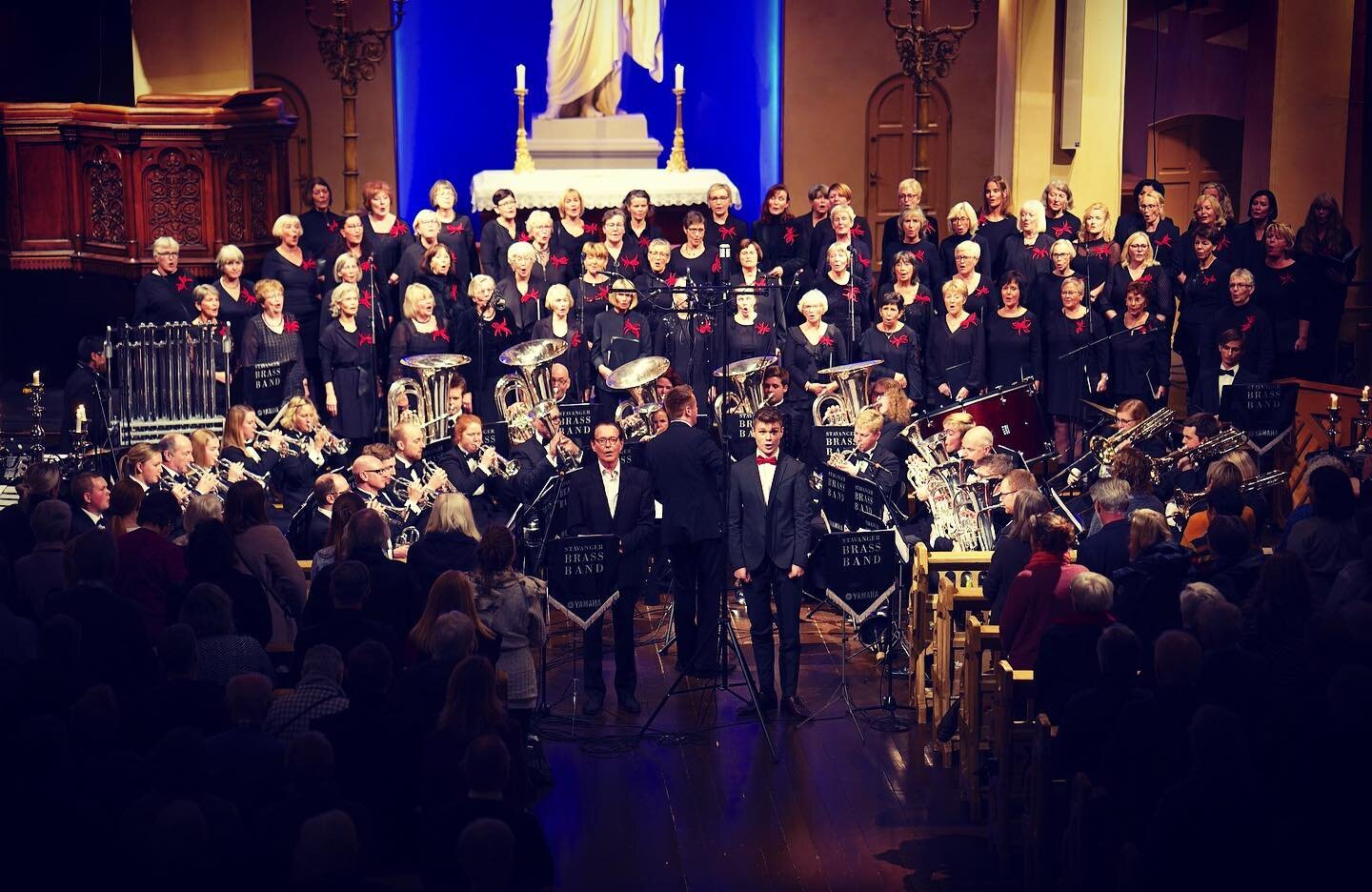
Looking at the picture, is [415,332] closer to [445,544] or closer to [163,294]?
[163,294]

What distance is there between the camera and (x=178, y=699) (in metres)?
5.27

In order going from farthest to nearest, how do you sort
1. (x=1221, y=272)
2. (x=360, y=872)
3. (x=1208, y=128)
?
(x=1208, y=128)
(x=1221, y=272)
(x=360, y=872)

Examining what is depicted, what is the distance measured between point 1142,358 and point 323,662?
657 cm

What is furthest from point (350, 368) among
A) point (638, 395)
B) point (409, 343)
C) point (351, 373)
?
point (638, 395)

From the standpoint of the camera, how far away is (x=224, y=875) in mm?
4289

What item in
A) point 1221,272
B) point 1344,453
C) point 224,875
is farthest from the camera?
point 1221,272

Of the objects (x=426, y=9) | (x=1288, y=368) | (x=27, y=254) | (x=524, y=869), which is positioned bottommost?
(x=524, y=869)

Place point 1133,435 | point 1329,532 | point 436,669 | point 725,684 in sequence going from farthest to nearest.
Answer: point 1133,435, point 725,684, point 1329,532, point 436,669

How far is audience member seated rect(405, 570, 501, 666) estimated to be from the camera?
610 cm

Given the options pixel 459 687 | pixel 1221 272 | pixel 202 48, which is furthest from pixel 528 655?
pixel 202 48

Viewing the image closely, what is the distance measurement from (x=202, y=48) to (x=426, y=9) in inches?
159

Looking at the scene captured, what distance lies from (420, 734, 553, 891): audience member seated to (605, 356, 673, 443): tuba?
13.3 feet

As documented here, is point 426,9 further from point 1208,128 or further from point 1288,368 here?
point 1288,368

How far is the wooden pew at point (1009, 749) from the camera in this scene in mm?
6211
